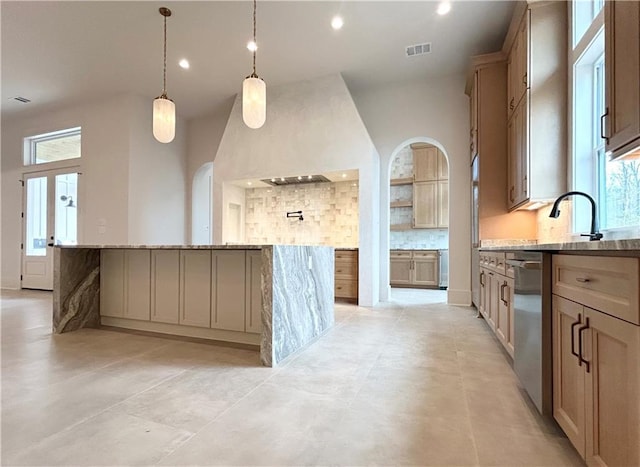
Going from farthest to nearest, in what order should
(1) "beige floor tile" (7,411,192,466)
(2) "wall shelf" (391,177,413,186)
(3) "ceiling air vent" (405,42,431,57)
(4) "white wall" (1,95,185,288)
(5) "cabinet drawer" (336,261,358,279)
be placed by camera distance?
(2) "wall shelf" (391,177,413,186)
(4) "white wall" (1,95,185,288)
(5) "cabinet drawer" (336,261,358,279)
(3) "ceiling air vent" (405,42,431,57)
(1) "beige floor tile" (7,411,192,466)

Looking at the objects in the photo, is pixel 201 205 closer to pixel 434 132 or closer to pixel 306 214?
pixel 306 214

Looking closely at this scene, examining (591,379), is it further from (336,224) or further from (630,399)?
(336,224)

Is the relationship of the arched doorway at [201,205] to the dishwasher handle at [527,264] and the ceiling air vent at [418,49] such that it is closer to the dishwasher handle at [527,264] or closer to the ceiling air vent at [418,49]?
the ceiling air vent at [418,49]

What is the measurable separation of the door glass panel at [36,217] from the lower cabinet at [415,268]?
23.5 feet

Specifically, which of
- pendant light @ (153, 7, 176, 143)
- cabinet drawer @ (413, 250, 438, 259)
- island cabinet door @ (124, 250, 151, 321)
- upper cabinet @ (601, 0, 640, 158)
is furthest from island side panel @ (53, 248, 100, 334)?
cabinet drawer @ (413, 250, 438, 259)

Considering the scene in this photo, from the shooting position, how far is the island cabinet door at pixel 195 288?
9.95 feet

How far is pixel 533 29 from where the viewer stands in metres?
3.19

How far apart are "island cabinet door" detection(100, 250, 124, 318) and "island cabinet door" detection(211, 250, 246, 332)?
125 centimetres

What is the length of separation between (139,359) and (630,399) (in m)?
2.83

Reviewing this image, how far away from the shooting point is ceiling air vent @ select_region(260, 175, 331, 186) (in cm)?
538

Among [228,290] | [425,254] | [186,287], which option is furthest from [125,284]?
[425,254]

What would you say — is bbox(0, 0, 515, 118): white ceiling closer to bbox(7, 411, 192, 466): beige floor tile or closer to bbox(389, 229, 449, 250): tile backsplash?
bbox(389, 229, 449, 250): tile backsplash

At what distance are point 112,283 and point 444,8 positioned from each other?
188 inches

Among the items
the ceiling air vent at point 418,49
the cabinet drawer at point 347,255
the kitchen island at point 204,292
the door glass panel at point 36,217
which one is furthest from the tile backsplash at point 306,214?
the door glass panel at point 36,217
